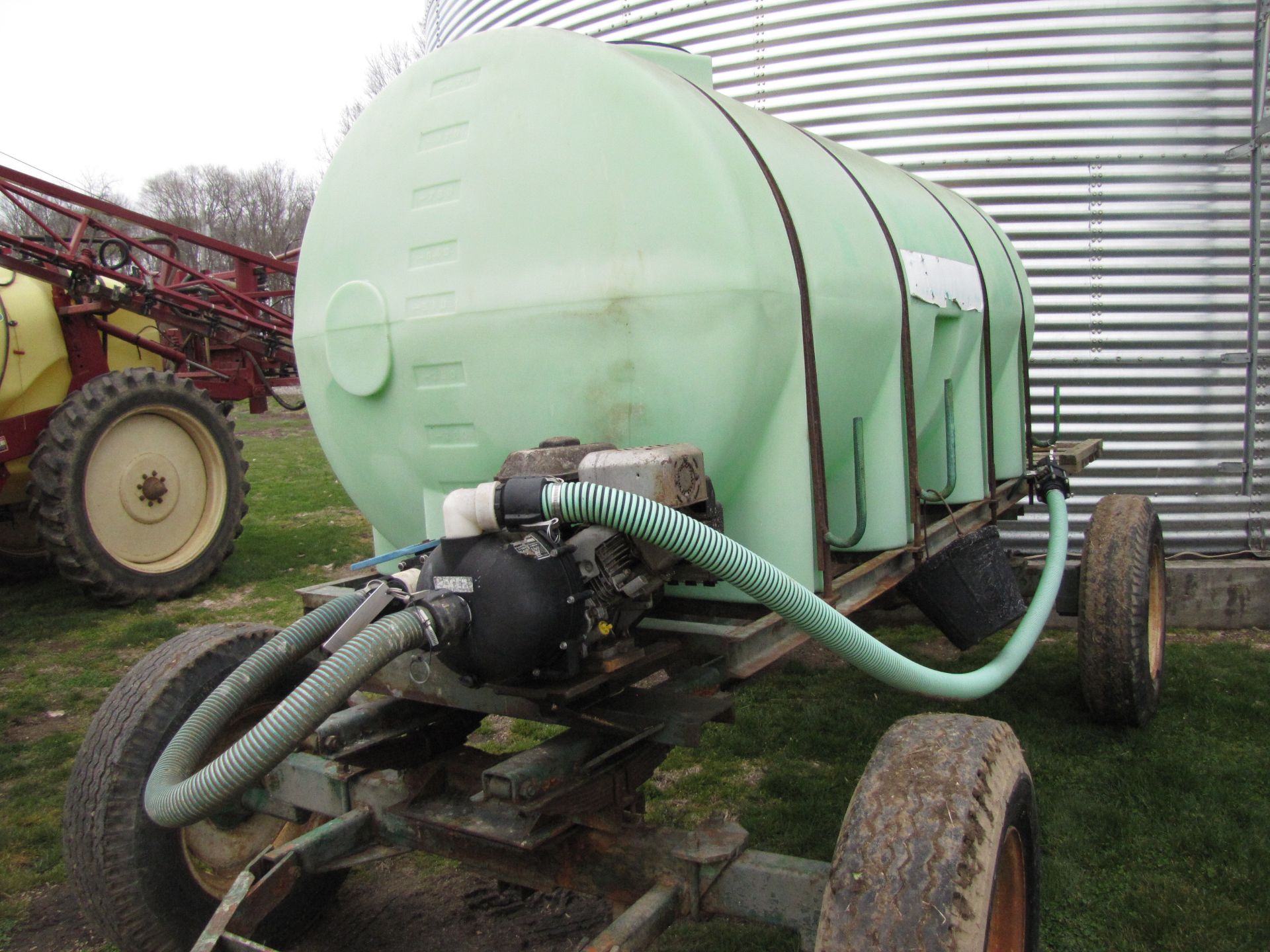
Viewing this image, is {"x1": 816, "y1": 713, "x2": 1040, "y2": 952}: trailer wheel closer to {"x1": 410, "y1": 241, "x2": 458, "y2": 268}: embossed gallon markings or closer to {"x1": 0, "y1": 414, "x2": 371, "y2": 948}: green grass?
{"x1": 410, "y1": 241, "x2": 458, "y2": 268}: embossed gallon markings

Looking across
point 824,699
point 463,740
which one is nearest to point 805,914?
point 463,740

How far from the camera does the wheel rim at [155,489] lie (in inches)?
291

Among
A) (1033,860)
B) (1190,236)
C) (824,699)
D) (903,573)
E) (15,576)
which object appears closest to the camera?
(1033,860)

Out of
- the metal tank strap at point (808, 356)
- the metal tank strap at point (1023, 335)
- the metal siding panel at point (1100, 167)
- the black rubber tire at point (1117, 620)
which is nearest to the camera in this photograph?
the metal tank strap at point (808, 356)

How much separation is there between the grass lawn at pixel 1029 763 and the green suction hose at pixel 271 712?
65.6 inches

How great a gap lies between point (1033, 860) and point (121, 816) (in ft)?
7.87

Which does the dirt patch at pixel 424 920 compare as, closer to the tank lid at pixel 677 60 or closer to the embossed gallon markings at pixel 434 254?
the embossed gallon markings at pixel 434 254

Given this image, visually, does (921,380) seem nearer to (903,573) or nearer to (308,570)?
(903,573)

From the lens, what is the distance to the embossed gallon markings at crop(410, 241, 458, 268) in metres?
2.67

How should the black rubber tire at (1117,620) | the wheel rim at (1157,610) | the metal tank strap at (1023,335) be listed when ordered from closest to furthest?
the black rubber tire at (1117,620), the wheel rim at (1157,610), the metal tank strap at (1023,335)

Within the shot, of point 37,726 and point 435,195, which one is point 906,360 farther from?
point 37,726

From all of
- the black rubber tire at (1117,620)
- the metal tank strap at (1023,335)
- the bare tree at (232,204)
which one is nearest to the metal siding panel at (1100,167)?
the metal tank strap at (1023,335)

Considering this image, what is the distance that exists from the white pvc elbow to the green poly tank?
55cm

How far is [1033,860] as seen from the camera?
7.99 feet
